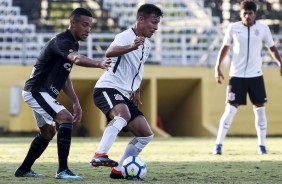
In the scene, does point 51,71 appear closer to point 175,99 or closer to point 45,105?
point 45,105

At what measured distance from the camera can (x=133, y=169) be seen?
9023mm

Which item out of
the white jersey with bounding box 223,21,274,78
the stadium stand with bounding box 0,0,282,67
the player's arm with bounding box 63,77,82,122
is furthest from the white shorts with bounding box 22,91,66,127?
the stadium stand with bounding box 0,0,282,67

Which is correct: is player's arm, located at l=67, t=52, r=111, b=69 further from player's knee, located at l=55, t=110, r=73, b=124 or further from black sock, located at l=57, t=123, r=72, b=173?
black sock, located at l=57, t=123, r=72, b=173

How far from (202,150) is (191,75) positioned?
7600 millimetres

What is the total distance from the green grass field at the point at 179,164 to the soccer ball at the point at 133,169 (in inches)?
3.9

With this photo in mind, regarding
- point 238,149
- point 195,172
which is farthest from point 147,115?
point 195,172

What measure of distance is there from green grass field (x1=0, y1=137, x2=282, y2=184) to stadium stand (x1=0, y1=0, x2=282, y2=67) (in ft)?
21.8

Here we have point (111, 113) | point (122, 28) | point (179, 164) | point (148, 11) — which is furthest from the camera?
point (122, 28)

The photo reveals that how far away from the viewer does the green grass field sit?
9.09m

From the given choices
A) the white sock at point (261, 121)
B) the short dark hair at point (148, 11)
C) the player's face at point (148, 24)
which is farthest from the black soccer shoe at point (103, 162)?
the white sock at point (261, 121)

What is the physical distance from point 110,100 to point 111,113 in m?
0.13

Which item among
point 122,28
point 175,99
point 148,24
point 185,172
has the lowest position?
point 175,99

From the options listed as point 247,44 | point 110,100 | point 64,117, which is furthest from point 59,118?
point 247,44

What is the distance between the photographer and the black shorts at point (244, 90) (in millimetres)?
13617
